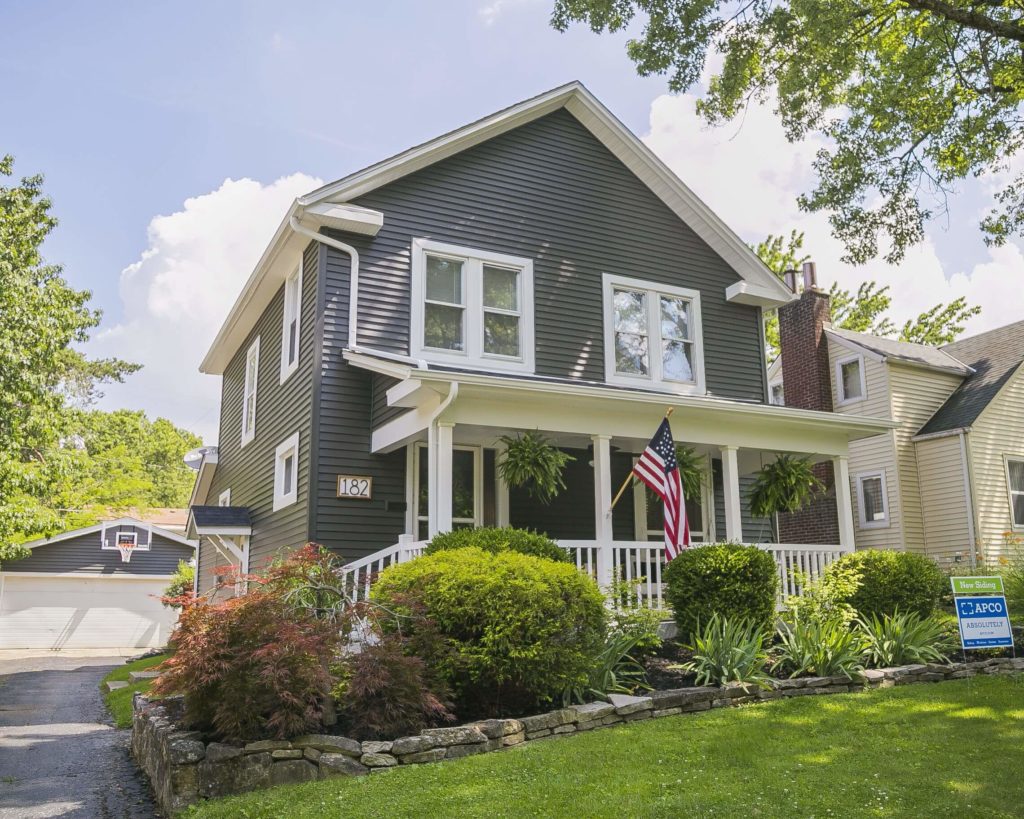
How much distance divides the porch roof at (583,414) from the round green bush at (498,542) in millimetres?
1409

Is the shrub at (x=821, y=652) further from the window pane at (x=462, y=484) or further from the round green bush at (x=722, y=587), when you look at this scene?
the window pane at (x=462, y=484)

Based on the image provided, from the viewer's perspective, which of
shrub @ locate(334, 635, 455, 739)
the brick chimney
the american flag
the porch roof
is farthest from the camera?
the brick chimney

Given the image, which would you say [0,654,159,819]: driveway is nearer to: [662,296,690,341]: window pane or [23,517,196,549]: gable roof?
[662,296,690,341]: window pane

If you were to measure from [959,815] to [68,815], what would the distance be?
553 centimetres

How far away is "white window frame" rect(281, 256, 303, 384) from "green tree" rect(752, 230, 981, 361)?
74.6 feet

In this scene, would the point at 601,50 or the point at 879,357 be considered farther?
the point at 879,357

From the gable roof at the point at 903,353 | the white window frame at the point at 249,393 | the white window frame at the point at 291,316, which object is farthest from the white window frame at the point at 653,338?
the gable roof at the point at 903,353

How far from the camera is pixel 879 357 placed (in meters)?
19.9

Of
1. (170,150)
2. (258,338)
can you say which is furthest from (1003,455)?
(170,150)

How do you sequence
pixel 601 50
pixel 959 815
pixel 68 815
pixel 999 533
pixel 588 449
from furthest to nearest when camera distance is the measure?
pixel 999 533, pixel 601 50, pixel 588 449, pixel 68 815, pixel 959 815

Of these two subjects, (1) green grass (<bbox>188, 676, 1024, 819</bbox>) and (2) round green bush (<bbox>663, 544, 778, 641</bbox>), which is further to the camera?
(2) round green bush (<bbox>663, 544, 778, 641</bbox>)

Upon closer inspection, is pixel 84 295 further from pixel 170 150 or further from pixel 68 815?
pixel 68 815

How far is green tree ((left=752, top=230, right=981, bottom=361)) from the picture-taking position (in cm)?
3272

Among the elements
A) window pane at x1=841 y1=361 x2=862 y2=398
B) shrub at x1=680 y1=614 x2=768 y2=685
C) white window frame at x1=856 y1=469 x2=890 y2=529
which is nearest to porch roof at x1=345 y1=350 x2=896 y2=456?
shrub at x1=680 y1=614 x2=768 y2=685
